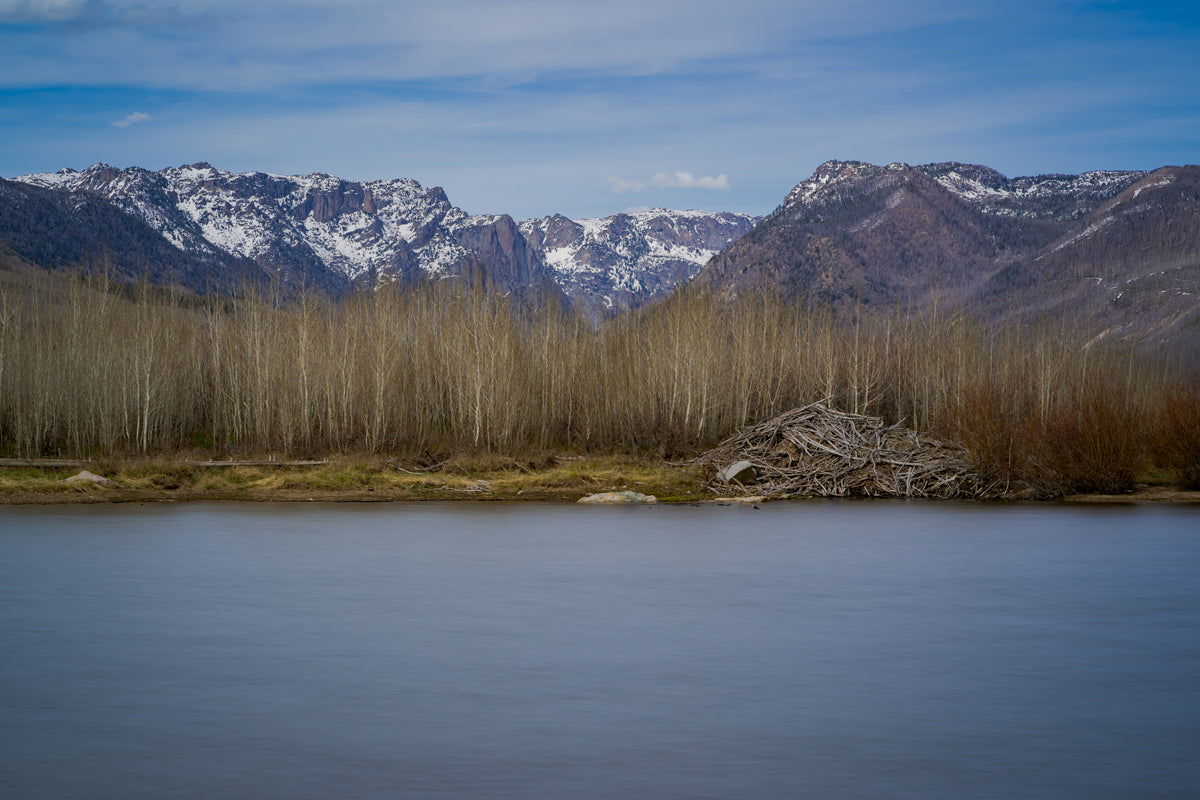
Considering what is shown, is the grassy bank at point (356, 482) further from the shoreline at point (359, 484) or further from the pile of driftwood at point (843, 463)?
the pile of driftwood at point (843, 463)

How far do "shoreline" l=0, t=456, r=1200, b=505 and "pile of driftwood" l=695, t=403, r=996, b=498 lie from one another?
66.0 inches

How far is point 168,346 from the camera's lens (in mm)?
49094

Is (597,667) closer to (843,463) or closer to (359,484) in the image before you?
(359,484)

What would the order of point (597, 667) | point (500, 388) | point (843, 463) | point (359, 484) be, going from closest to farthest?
point (597, 667), point (359, 484), point (843, 463), point (500, 388)

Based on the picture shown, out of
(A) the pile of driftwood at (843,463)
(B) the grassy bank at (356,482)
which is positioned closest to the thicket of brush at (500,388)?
(A) the pile of driftwood at (843,463)

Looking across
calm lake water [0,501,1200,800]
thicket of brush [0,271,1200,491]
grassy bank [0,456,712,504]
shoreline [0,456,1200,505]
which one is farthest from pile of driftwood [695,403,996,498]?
calm lake water [0,501,1200,800]

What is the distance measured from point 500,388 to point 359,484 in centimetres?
860

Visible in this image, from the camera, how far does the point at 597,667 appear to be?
13.9 meters

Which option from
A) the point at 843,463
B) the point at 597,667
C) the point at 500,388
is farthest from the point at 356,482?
the point at 597,667

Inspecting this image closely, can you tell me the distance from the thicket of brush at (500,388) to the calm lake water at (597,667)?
13.6 metres

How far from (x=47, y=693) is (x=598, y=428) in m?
36.6

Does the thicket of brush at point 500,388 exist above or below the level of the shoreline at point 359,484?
above

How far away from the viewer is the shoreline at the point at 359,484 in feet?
119

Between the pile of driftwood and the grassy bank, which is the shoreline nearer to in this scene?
the grassy bank
